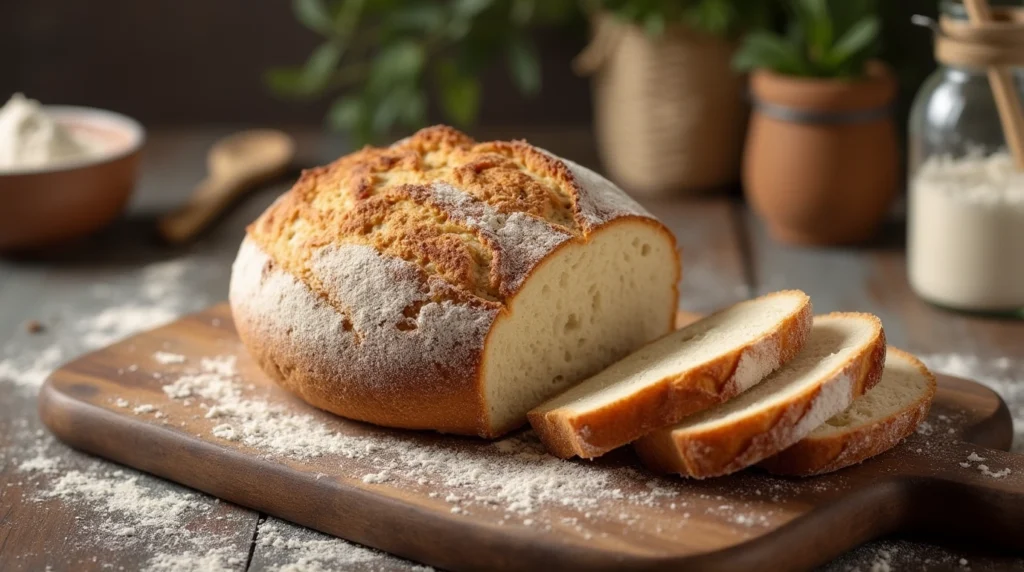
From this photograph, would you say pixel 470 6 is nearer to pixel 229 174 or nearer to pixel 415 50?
pixel 415 50

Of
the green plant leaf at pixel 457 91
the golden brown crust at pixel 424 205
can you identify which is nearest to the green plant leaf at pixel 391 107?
the green plant leaf at pixel 457 91

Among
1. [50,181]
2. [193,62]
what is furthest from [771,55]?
[193,62]

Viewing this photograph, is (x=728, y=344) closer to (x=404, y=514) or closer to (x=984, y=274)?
(x=404, y=514)

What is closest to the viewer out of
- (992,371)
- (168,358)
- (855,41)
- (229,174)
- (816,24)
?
(168,358)

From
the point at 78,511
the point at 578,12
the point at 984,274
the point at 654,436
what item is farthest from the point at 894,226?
the point at 78,511

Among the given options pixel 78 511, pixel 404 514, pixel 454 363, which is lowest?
pixel 78 511

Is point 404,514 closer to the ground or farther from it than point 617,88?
closer to the ground

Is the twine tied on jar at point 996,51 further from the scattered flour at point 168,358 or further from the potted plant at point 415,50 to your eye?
the scattered flour at point 168,358
